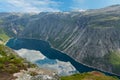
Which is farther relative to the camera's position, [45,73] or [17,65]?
[17,65]

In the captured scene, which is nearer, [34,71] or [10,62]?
[34,71]

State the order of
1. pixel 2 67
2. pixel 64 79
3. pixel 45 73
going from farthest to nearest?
pixel 64 79 → pixel 2 67 → pixel 45 73

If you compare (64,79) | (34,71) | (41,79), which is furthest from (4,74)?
(64,79)

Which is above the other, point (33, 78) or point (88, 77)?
point (33, 78)

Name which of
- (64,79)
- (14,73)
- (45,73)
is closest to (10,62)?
(14,73)

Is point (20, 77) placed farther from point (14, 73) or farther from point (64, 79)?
point (64, 79)

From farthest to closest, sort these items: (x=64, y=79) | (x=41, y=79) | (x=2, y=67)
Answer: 1. (x=64, y=79)
2. (x=2, y=67)
3. (x=41, y=79)

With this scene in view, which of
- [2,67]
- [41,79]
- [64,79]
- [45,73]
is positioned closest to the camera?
[41,79]

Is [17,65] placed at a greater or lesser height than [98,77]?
greater

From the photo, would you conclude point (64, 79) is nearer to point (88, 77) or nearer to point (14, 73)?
point (88, 77)
